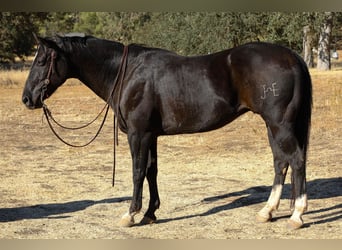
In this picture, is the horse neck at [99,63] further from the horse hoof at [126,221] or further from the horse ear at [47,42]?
the horse hoof at [126,221]

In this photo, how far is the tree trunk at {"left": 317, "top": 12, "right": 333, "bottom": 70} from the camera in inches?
1119

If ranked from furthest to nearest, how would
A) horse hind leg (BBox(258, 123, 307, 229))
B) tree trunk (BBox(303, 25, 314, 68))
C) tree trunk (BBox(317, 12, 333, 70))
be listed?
tree trunk (BBox(303, 25, 314, 68)) → tree trunk (BBox(317, 12, 333, 70)) → horse hind leg (BBox(258, 123, 307, 229))

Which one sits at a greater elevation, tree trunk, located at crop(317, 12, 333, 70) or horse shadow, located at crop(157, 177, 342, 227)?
tree trunk, located at crop(317, 12, 333, 70)

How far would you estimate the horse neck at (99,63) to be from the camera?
233 inches

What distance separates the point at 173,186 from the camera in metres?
7.79

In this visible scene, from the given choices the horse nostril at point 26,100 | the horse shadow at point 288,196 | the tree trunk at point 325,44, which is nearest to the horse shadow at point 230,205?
the horse shadow at point 288,196

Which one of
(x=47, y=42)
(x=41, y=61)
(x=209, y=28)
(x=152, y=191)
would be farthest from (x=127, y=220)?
(x=209, y=28)

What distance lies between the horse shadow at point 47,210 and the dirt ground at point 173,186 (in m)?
0.01

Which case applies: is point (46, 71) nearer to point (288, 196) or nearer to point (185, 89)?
point (185, 89)

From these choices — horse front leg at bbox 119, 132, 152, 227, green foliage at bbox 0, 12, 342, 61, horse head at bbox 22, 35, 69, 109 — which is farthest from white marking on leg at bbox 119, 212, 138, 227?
green foliage at bbox 0, 12, 342, 61

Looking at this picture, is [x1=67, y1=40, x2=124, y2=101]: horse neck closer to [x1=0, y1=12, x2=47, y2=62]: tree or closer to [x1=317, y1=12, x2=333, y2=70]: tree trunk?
[x1=0, y1=12, x2=47, y2=62]: tree

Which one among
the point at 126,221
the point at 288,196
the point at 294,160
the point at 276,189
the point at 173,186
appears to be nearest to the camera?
the point at 294,160

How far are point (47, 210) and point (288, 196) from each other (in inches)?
122

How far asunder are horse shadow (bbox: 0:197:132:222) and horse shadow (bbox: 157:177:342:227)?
115cm
